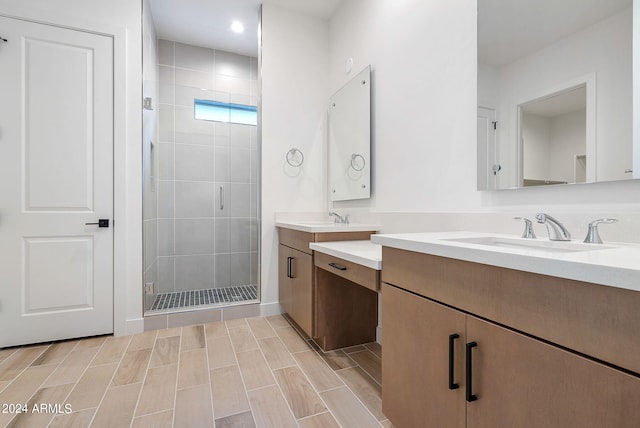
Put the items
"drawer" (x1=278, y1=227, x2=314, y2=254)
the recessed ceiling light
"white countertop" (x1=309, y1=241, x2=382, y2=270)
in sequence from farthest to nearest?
1. the recessed ceiling light
2. "drawer" (x1=278, y1=227, x2=314, y2=254)
3. "white countertop" (x1=309, y1=241, x2=382, y2=270)

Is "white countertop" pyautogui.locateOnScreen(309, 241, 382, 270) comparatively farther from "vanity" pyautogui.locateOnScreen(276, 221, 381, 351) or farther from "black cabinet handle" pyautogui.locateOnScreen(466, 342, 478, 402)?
"black cabinet handle" pyautogui.locateOnScreen(466, 342, 478, 402)

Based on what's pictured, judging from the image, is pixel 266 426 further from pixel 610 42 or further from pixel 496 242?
pixel 610 42

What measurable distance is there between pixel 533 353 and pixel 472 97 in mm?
1226

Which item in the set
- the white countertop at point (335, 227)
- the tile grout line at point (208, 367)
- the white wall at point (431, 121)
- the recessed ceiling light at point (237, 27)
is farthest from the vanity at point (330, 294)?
the recessed ceiling light at point (237, 27)

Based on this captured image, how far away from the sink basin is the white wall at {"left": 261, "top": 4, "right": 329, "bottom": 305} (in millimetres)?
1827

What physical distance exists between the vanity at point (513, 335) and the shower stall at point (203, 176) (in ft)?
7.01

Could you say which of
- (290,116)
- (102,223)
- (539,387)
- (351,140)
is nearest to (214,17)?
(290,116)

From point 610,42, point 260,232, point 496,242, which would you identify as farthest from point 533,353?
point 260,232

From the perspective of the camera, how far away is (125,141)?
89.2 inches

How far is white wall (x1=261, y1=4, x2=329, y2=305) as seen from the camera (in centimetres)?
270

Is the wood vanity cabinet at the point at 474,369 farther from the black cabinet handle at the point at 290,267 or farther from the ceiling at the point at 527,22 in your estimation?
the black cabinet handle at the point at 290,267

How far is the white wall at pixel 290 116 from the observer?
2.70 metres

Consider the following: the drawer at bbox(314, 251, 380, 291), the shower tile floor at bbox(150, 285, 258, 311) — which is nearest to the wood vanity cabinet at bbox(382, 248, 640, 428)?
the drawer at bbox(314, 251, 380, 291)

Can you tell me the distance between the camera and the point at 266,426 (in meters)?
1.27
